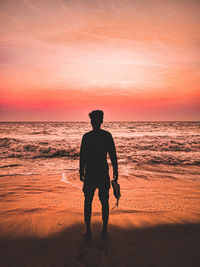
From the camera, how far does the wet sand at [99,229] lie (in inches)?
99.6

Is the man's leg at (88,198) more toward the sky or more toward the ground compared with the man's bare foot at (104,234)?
more toward the sky

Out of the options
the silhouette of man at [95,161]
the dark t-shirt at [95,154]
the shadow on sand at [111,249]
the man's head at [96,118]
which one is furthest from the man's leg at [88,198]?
the man's head at [96,118]

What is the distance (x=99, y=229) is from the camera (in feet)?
10.8

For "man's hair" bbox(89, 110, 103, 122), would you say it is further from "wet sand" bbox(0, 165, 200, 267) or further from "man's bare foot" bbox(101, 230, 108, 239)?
"wet sand" bbox(0, 165, 200, 267)

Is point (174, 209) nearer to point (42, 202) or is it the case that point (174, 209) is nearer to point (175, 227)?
point (175, 227)

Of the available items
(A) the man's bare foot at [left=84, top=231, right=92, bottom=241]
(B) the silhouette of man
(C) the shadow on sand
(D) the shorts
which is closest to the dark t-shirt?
(B) the silhouette of man

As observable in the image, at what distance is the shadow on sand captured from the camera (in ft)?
8.06

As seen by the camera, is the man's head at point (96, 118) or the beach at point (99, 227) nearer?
the beach at point (99, 227)

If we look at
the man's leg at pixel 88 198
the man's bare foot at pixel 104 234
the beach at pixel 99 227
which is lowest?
the beach at pixel 99 227

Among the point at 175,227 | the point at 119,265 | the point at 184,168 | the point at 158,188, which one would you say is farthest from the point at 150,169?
the point at 119,265

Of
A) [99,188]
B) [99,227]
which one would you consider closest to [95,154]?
[99,188]

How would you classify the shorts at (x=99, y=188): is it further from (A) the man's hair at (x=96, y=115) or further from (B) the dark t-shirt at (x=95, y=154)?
(A) the man's hair at (x=96, y=115)

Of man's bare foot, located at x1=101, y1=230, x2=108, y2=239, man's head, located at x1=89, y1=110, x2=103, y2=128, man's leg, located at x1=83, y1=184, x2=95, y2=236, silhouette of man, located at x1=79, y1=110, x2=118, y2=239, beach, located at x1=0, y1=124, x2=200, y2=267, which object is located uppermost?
man's head, located at x1=89, y1=110, x2=103, y2=128

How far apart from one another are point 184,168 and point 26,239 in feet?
28.0
